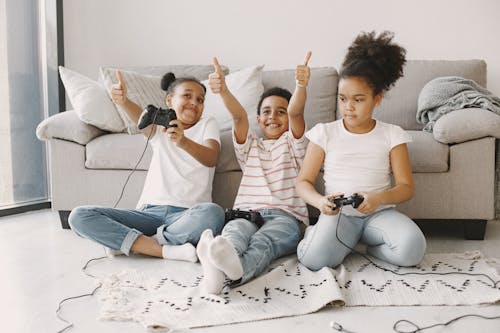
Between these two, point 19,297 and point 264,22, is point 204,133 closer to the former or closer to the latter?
point 19,297

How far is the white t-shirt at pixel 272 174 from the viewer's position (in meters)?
Answer: 2.10

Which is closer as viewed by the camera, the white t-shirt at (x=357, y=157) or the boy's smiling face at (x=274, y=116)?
the white t-shirt at (x=357, y=157)

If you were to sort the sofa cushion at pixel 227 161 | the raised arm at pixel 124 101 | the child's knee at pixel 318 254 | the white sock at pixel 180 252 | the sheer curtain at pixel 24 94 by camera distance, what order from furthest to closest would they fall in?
the sheer curtain at pixel 24 94 → the sofa cushion at pixel 227 161 → the raised arm at pixel 124 101 → the white sock at pixel 180 252 → the child's knee at pixel 318 254

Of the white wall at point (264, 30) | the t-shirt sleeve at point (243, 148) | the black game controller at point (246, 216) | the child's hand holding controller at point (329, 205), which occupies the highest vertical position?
the white wall at point (264, 30)

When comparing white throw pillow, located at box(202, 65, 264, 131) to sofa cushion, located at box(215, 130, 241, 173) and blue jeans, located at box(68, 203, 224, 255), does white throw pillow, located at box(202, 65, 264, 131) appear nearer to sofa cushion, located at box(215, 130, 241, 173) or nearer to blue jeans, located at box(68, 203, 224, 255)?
sofa cushion, located at box(215, 130, 241, 173)

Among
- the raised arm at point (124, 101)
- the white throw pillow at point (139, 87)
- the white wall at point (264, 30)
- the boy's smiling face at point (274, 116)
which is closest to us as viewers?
the raised arm at point (124, 101)

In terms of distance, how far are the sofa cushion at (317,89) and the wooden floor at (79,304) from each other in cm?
85

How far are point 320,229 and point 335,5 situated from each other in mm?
1890

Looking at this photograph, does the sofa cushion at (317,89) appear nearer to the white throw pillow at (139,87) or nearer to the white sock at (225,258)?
the white throw pillow at (139,87)

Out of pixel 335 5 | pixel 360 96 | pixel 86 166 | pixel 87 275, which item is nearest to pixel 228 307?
pixel 87 275

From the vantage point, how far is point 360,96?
1865 mm

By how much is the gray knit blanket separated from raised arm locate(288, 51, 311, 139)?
2.43 feet

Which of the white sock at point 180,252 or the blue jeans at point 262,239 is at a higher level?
the blue jeans at point 262,239

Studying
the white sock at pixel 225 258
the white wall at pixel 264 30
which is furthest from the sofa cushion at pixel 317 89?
the white sock at pixel 225 258
